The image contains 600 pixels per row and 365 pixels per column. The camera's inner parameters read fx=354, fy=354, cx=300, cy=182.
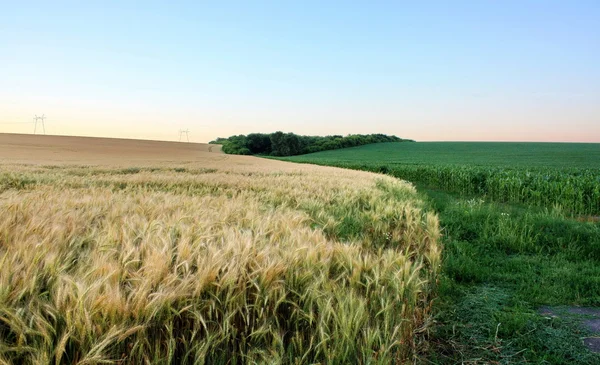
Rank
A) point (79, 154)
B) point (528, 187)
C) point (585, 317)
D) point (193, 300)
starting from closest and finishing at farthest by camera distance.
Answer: point (193, 300)
point (585, 317)
point (528, 187)
point (79, 154)

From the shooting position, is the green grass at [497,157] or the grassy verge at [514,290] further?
the green grass at [497,157]

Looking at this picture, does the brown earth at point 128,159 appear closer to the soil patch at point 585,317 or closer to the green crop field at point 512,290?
the green crop field at point 512,290

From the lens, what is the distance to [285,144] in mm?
91562

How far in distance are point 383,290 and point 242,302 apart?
72 centimetres

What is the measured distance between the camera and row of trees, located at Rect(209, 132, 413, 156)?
300 feet

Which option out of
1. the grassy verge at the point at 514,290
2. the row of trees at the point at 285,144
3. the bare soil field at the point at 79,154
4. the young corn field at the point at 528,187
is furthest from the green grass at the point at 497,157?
the grassy verge at the point at 514,290

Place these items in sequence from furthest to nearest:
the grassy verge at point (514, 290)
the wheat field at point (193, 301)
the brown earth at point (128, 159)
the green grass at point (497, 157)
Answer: the green grass at point (497, 157), the brown earth at point (128, 159), the grassy verge at point (514, 290), the wheat field at point (193, 301)

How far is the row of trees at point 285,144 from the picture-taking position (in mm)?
91344

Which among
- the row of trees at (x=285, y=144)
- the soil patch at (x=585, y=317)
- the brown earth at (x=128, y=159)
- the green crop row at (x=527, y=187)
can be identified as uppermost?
the row of trees at (x=285, y=144)

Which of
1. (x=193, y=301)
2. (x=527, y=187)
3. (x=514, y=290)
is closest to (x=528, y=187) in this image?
(x=527, y=187)

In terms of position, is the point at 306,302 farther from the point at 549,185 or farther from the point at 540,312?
the point at 549,185

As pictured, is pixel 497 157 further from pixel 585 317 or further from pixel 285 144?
pixel 585 317

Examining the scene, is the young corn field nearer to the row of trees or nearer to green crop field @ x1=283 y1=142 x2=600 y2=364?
green crop field @ x1=283 y1=142 x2=600 y2=364

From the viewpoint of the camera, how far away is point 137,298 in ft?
4.35
